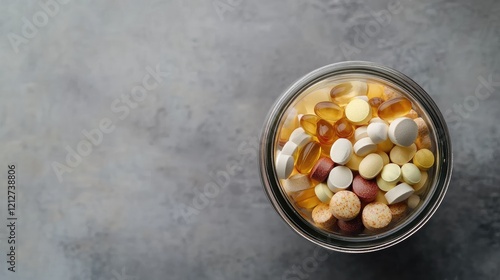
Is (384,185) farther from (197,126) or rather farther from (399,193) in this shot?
(197,126)

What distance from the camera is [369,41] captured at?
832mm

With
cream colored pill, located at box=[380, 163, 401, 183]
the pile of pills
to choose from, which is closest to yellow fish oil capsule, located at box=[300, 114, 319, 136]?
the pile of pills

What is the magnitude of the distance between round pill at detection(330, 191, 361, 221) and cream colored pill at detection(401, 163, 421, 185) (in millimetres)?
66

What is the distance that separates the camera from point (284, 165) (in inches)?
26.1

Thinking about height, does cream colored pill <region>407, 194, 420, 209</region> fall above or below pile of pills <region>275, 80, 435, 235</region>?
below

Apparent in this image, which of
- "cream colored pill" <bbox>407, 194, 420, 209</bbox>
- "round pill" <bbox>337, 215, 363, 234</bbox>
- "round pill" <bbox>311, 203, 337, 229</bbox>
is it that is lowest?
"round pill" <bbox>337, 215, 363, 234</bbox>

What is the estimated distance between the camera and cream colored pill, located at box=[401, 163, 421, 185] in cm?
65

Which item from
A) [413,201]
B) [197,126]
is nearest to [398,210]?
[413,201]

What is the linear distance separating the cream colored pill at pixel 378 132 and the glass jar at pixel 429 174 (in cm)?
8

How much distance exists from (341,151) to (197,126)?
29 centimetres

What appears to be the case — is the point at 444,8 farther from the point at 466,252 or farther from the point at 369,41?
the point at 466,252

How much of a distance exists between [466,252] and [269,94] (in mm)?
408

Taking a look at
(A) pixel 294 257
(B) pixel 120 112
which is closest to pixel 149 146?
(B) pixel 120 112

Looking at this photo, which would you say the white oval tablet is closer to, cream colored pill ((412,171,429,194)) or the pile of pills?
the pile of pills
